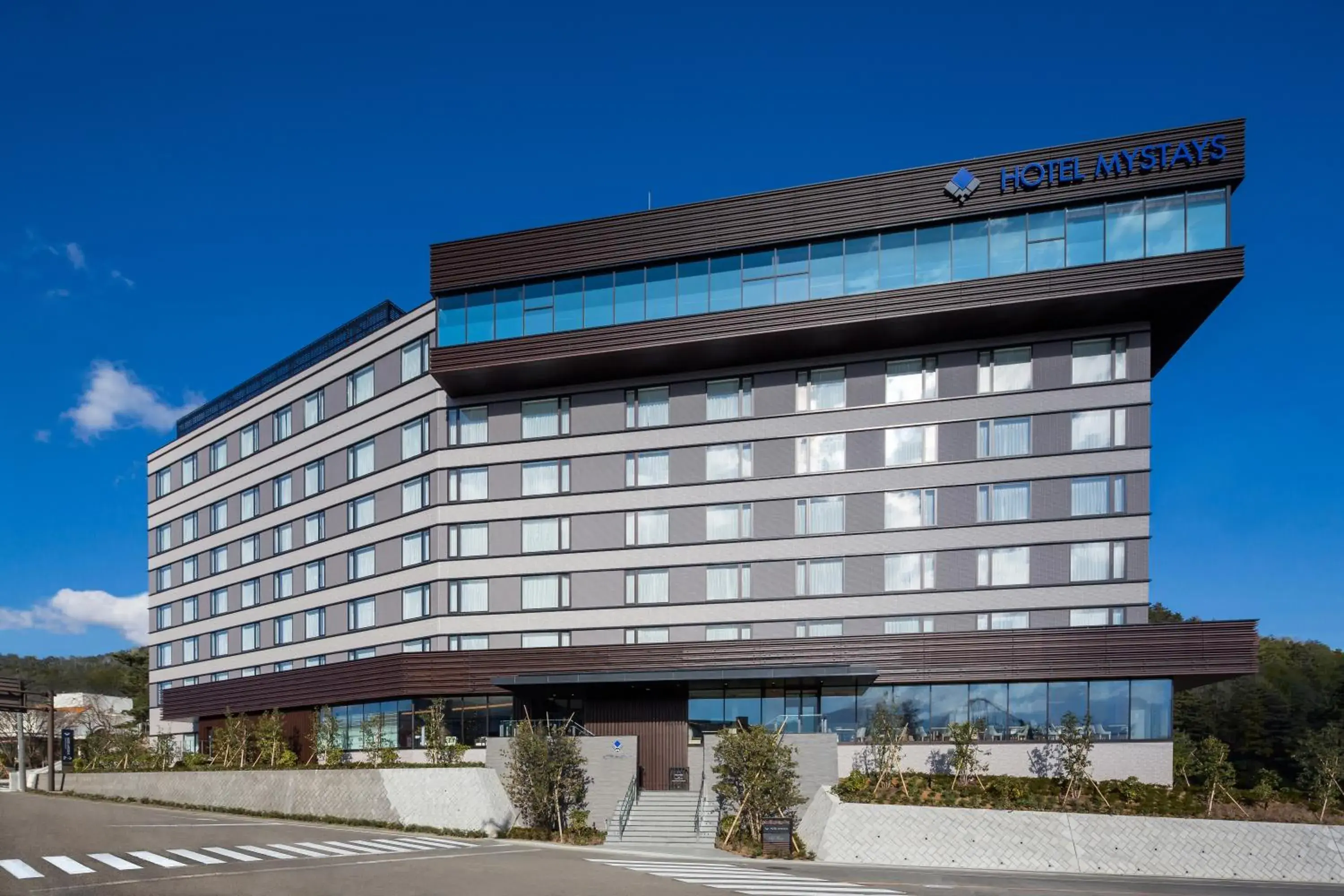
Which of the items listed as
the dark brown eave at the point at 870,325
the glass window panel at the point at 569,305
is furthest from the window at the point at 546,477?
the glass window panel at the point at 569,305

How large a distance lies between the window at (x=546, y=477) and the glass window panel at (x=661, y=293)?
8.43 metres

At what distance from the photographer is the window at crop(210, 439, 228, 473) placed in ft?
213

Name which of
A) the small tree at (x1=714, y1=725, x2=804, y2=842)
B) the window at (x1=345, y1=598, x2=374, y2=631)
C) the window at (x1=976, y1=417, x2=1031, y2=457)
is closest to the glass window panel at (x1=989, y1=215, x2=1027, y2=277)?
the window at (x1=976, y1=417, x2=1031, y2=457)

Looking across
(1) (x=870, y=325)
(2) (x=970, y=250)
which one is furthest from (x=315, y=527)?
(2) (x=970, y=250)

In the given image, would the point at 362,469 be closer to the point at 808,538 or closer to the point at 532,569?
the point at 532,569

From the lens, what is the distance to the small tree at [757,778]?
32.3m

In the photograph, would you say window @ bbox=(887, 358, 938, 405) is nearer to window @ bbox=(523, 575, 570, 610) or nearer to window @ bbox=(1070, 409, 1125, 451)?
window @ bbox=(1070, 409, 1125, 451)

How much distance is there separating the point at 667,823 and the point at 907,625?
13121 millimetres

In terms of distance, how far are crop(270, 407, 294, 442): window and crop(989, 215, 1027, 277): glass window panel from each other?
39.2m

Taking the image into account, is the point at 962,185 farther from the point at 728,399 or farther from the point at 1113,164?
the point at 728,399

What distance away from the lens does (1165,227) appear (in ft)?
128

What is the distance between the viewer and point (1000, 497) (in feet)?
139

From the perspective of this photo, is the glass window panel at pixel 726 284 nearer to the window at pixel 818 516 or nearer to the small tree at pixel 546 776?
the window at pixel 818 516

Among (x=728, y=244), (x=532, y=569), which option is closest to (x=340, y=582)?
(x=532, y=569)
